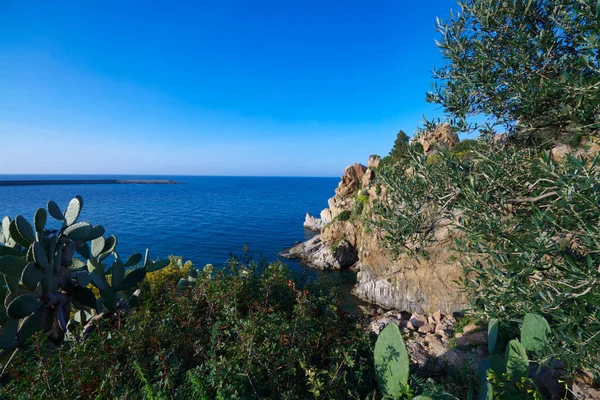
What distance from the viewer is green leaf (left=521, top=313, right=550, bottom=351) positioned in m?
3.46

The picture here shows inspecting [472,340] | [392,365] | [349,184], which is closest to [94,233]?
[392,365]

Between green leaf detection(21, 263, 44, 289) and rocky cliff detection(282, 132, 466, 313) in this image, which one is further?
rocky cliff detection(282, 132, 466, 313)

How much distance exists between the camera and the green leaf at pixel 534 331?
3.46 m

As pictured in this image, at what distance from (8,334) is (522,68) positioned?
9012mm

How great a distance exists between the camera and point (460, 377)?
4.09 m

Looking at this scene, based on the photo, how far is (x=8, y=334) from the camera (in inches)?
142

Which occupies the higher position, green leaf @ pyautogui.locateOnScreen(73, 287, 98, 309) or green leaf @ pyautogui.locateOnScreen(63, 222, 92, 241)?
green leaf @ pyautogui.locateOnScreen(63, 222, 92, 241)

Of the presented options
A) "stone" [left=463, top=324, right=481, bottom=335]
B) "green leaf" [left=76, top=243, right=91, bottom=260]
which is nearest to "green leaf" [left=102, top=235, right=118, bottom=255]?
"green leaf" [left=76, top=243, right=91, bottom=260]

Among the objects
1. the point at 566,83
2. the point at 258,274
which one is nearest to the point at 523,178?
the point at 566,83

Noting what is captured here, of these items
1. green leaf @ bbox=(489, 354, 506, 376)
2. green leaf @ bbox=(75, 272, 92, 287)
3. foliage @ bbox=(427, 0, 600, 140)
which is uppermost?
foliage @ bbox=(427, 0, 600, 140)

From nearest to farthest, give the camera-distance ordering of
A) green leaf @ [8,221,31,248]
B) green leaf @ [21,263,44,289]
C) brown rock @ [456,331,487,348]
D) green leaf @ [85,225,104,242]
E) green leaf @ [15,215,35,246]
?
green leaf @ [21,263,44,289] < green leaf @ [15,215,35,246] < green leaf @ [8,221,31,248] < green leaf @ [85,225,104,242] < brown rock @ [456,331,487,348]

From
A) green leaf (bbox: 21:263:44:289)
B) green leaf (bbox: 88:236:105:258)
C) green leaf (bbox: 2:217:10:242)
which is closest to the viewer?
green leaf (bbox: 21:263:44:289)

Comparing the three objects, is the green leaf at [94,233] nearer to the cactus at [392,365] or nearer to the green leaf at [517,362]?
the cactus at [392,365]

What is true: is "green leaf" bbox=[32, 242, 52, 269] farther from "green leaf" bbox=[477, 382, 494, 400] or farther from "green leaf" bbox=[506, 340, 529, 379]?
"green leaf" bbox=[506, 340, 529, 379]
